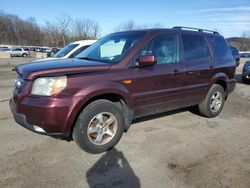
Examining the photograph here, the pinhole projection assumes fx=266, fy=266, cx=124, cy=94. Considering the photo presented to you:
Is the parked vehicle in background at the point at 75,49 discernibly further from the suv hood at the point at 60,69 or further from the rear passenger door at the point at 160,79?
the suv hood at the point at 60,69

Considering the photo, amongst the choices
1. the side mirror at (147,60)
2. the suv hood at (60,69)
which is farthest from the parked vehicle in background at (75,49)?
the side mirror at (147,60)

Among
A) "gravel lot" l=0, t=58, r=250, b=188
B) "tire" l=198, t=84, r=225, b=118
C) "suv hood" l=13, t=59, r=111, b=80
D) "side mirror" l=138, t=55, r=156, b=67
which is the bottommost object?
A: "gravel lot" l=0, t=58, r=250, b=188

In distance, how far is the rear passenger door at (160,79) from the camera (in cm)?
448

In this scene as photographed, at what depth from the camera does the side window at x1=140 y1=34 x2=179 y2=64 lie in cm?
466

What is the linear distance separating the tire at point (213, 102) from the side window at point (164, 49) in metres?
1.41

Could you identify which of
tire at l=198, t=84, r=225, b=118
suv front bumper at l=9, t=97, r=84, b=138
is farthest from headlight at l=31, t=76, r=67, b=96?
tire at l=198, t=84, r=225, b=118

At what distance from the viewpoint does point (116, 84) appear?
162 inches

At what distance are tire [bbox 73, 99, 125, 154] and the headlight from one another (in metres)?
0.52

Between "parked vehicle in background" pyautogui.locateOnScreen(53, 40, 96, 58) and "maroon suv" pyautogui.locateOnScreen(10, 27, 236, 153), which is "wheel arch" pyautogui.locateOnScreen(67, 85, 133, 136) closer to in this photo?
"maroon suv" pyautogui.locateOnScreen(10, 27, 236, 153)

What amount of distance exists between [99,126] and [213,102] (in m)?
3.13

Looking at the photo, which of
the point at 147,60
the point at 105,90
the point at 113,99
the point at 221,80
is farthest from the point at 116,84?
the point at 221,80

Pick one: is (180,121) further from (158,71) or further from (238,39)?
(238,39)

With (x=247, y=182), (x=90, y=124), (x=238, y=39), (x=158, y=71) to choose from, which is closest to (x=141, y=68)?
(x=158, y=71)

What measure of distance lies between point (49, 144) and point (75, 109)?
1.03 meters
